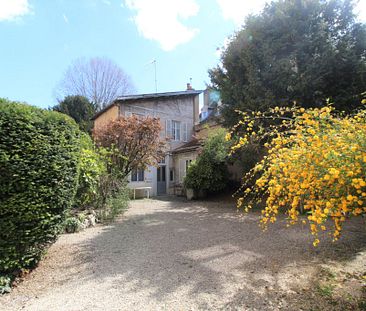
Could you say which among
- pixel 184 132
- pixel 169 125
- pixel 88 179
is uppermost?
pixel 169 125

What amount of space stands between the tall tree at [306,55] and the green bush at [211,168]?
3.31 meters

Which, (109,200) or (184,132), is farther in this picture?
(184,132)

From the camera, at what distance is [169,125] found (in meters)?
17.0

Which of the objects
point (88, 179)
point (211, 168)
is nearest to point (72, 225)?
point (88, 179)

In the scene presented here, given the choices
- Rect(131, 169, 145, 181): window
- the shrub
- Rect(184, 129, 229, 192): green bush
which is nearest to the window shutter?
Rect(131, 169, 145, 181): window

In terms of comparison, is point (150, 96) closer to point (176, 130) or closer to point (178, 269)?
point (176, 130)

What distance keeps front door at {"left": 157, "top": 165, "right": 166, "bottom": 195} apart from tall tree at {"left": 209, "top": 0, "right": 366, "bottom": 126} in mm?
9089

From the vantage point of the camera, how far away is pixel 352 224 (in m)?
6.43

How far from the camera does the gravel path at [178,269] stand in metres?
2.84

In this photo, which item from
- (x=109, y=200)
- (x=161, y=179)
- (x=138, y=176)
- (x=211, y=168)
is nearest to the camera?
(x=109, y=200)

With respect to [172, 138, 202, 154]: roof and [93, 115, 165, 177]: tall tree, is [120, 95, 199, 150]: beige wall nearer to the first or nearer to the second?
[172, 138, 202, 154]: roof

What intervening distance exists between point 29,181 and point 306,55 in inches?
318

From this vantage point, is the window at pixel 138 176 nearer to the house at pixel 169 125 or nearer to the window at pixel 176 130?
the house at pixel 169 125

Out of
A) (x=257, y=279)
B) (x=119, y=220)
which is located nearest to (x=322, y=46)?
(x=257, y=279)
